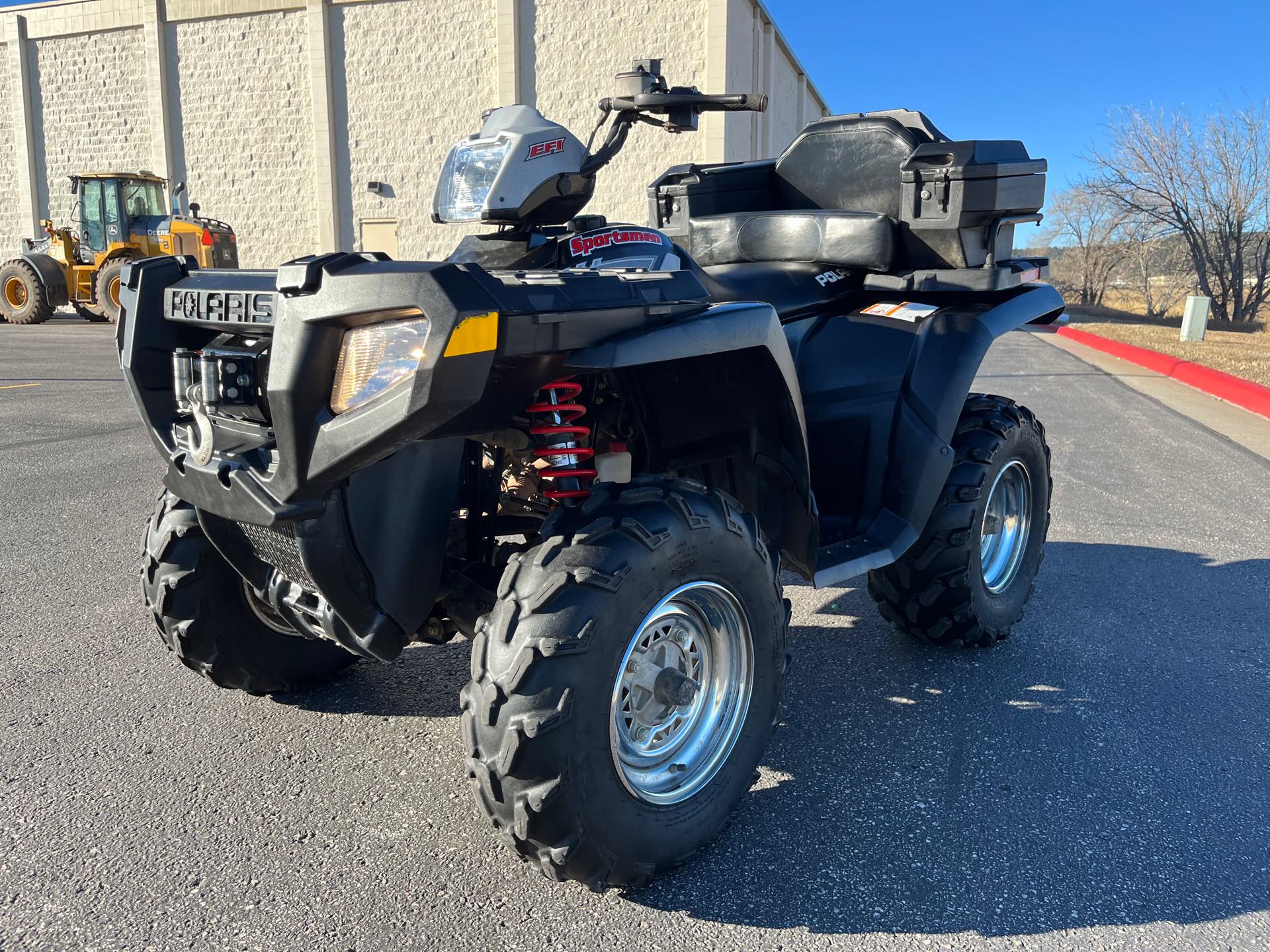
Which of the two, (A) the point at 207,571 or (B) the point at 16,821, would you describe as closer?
(B) the point at 16,821

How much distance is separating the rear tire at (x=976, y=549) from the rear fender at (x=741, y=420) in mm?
855

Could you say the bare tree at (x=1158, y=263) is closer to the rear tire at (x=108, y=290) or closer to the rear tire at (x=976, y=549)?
the rear tire at (x=108, y=290)

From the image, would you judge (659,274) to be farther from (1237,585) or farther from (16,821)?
(1237,585)

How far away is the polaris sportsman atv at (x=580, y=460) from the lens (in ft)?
6.88

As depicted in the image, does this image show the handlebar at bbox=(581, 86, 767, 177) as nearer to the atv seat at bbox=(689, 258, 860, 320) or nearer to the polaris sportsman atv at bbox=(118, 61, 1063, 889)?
the polaris sportsman atv at bbox=(118, 61, 1063, 889)

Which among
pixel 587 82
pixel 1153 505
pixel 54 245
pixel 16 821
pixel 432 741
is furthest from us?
pixel 587 82

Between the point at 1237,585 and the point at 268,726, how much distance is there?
4.44 metres

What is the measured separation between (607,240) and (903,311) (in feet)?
4.85

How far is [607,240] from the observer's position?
2832mm

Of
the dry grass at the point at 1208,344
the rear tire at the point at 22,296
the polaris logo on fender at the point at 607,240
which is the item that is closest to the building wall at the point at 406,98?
the rear tire at the point at 22,296

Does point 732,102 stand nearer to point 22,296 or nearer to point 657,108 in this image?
point 657,108

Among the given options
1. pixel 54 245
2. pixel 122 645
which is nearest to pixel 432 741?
pixel 122 645

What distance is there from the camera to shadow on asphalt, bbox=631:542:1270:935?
2.42 m

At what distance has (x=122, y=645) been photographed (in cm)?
392
